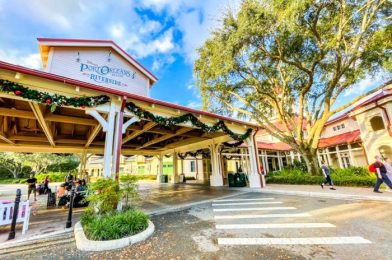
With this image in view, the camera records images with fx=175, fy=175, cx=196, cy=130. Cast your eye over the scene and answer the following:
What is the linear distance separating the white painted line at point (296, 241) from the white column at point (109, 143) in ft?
12.9

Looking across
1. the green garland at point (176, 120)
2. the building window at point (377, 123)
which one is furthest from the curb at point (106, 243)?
the building window at point (377, 123)

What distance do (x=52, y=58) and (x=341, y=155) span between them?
77.7 feet

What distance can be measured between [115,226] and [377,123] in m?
19.1

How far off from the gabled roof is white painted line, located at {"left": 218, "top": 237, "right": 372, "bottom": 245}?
12197 mm

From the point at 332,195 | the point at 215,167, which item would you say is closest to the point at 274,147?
the point at 215,167

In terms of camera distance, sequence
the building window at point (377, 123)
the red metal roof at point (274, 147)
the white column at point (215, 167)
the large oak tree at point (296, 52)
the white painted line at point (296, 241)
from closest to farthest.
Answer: the white painted line at point (296, 241) < the large oak tree at point (296, 52) < the white column at point (215, 167) < the building window at point (377, 123) < the red metal roof at point (274, 147)

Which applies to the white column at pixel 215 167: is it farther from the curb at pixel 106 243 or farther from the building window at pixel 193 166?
the building window at pixel 193 166

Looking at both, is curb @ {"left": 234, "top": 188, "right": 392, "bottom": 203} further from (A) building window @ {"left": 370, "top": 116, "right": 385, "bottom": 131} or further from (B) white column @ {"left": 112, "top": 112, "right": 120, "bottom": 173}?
(A) building window @ {"left": 370, "top": 116, "right": 385, "bottom": 131}

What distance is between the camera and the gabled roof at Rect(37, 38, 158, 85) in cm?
969

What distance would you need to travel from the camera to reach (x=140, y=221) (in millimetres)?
4387

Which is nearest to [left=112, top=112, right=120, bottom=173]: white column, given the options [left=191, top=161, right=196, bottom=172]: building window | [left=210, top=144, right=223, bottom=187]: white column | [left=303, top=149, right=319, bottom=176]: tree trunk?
[left=210, top=144, right=223, bottom=187]: white column

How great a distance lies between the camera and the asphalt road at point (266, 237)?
10.2 feet

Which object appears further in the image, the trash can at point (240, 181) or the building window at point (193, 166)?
the building window at point (193, 166)

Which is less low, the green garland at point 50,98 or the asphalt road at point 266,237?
the green garland at point 50,98
